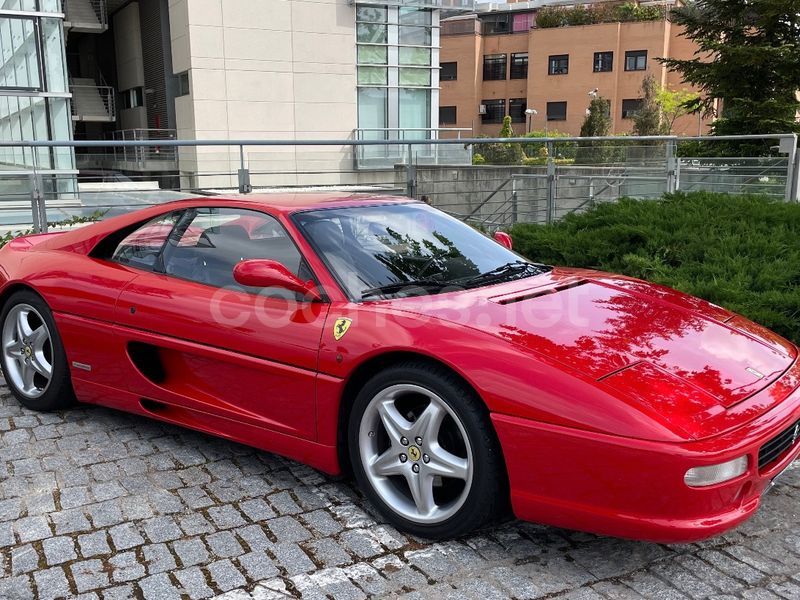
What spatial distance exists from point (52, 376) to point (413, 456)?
2.39 meters

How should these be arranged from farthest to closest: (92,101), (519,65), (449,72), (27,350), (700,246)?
(449,72) < (519,65) < (92,101) < (700,246) < (27,350)

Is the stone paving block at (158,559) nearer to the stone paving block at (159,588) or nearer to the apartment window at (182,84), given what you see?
the stone paving block at (159,588)

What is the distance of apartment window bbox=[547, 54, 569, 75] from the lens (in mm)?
54219

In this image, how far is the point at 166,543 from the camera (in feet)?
9.68

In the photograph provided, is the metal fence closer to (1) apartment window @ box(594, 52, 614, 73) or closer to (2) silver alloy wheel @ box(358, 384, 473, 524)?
(2) silver alloy wheel @ box(358, 384, 473, 524)

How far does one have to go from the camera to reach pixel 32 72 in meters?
18.6

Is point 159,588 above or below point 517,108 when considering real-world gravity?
below

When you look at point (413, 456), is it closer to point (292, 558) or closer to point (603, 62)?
point (292, 558)

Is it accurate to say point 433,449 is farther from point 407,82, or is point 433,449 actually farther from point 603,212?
point 407,82

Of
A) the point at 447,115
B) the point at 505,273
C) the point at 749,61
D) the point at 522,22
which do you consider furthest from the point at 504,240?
the point at 522,22

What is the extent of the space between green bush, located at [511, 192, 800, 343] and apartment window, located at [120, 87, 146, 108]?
28260 mm

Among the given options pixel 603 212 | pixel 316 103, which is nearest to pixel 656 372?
pixel 603 212

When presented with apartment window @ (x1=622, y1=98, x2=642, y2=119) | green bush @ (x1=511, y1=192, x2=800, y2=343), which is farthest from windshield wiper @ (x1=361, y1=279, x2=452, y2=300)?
apartment window @ (x1=622, y1=98, x2=642, y2=119)

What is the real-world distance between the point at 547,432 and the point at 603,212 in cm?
543
